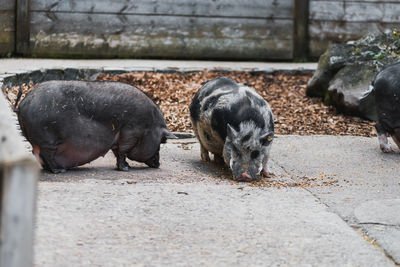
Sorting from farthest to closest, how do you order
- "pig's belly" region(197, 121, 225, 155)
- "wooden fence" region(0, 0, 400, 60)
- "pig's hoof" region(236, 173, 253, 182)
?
1. "wooden fence" region(0, 0, 400, 60)
2. "pig's belly" region(197, 121, 225, 155)
3. "pig's hoof" region(236, 173, 253, 182)

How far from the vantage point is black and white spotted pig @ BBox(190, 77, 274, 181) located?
5180 millimetres

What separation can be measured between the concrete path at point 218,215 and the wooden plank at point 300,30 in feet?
18.0

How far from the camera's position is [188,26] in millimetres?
10969

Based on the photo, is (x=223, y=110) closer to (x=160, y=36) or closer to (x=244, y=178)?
(x=244, y=178)

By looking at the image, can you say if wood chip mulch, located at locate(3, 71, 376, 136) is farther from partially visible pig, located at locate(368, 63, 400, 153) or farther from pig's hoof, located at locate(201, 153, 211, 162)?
pig's hoof, located at locate(201, 153, 211, 162)

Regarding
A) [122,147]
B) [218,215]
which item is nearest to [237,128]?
[122,147]

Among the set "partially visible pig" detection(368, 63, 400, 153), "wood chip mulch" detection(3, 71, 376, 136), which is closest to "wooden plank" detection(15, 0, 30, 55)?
"wood chip mulch" detection(3, 71, 376, 136)

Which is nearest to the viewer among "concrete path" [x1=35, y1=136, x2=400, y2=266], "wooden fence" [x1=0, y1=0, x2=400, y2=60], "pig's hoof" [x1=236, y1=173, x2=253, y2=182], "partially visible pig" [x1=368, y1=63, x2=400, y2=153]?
"concrete path" [x1=35, y1=136, x2=400, y2=266]

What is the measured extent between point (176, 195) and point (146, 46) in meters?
6.77

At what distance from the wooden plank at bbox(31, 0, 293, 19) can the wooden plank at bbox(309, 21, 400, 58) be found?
615mm

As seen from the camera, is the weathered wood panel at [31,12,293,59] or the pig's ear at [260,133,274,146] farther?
the weathered wood panel at [31,12,293,59]

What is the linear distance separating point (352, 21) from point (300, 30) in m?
0.92

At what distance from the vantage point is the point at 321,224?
388 centimetres

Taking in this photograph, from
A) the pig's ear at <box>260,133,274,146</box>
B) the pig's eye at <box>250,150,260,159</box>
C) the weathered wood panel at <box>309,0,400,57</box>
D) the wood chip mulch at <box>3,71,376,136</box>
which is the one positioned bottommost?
the wood chip mulch at <box>3,71,376,136</box>
